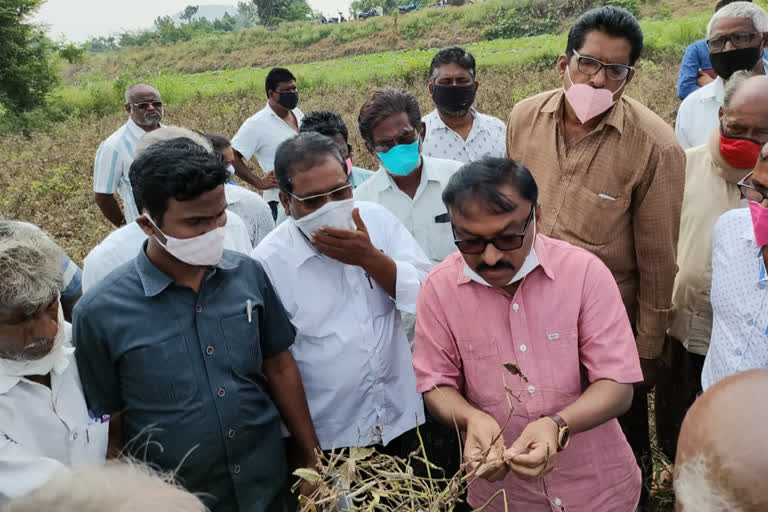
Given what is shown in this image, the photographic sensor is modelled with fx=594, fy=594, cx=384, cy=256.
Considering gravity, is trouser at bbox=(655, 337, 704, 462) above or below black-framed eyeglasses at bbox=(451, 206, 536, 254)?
below

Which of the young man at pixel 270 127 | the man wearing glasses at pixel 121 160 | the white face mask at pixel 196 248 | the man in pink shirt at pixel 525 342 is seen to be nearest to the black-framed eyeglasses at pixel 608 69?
the man in pink shirt at pixel 525 342

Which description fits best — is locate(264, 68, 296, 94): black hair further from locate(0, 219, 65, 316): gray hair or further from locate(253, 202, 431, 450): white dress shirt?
locate(0, 219, 65, 316): gray hair

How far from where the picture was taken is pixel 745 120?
2379 millimetres

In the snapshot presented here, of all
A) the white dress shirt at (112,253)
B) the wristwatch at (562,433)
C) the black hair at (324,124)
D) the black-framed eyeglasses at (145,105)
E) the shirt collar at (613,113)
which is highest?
the black-framed eyeglasses at (145,105)

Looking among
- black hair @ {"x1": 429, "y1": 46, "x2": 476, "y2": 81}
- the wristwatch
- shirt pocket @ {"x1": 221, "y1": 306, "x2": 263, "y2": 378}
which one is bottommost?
the wristwatch

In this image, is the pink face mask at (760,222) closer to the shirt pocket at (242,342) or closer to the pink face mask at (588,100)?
the pink face mask at (588,100)

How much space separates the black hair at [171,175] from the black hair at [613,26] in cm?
164

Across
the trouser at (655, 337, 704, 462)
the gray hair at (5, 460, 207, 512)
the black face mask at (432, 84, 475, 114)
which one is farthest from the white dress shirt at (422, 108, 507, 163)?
the gray hair at (5, 460, 207, 512)

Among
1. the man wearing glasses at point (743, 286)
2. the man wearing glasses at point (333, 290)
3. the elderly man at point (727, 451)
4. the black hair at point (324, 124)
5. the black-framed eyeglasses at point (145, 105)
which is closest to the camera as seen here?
the elderly man at point (727, 451)

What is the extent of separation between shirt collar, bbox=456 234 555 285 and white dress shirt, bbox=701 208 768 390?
681 millimetres

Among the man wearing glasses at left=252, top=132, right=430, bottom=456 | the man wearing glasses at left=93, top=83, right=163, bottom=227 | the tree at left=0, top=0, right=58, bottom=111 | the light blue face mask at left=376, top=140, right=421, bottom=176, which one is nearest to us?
the man wearing glasses at left=252, top=132, right=430, bottom=456

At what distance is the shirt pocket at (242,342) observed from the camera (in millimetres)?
1929

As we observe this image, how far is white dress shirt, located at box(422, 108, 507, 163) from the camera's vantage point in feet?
12.4

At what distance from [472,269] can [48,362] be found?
129 centimetres
